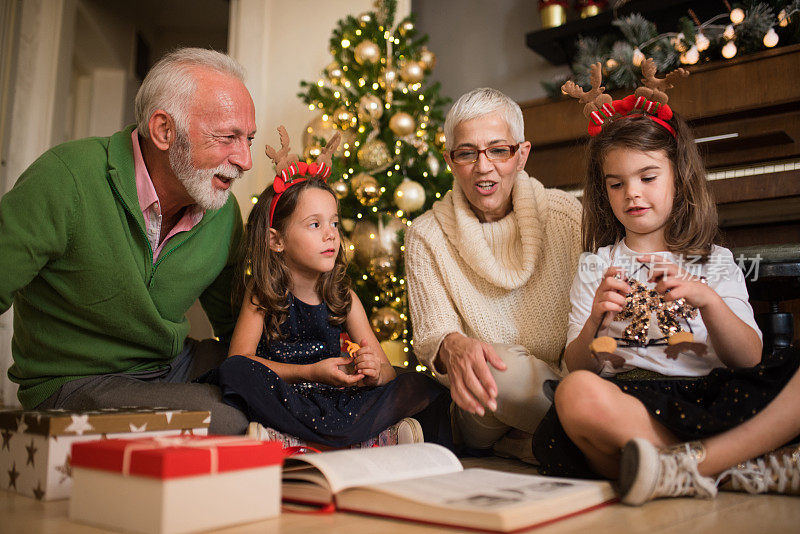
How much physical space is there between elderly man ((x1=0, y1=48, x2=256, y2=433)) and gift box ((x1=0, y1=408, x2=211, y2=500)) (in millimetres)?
331

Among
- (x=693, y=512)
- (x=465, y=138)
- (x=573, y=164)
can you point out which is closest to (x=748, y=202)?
(x=573, y=164)

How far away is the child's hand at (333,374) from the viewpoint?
5.13ft

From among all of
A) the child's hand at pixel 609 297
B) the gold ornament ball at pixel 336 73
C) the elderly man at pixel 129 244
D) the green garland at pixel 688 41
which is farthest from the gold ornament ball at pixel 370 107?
the child's hand at pixel 609 297

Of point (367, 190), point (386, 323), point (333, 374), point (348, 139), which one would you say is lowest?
point (333, 374)

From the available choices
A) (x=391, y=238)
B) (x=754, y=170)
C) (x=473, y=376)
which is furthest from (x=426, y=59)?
(x=473, y=376)

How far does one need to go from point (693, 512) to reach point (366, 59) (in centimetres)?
244

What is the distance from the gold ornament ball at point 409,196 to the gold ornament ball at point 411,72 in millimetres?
526

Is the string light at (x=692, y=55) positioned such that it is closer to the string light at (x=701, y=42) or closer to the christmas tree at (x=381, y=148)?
the string light at (x=701, y=42)

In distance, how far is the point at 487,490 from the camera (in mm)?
932

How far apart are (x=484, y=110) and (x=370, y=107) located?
3.79 ft

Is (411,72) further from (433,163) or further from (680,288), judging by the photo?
(680,288)

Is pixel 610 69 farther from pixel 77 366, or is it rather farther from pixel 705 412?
pixel 77 366

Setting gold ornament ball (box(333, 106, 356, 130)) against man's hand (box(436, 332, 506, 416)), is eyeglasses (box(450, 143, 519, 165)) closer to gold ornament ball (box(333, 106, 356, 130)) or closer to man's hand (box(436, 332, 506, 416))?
man's hand (box(436, 332, 506, 416))

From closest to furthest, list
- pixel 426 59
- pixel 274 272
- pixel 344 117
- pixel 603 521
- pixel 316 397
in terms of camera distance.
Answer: pixel 603 521 < pixel 316 397 < pixel 274 272 < pixel 344 117 < pixel 426 59
